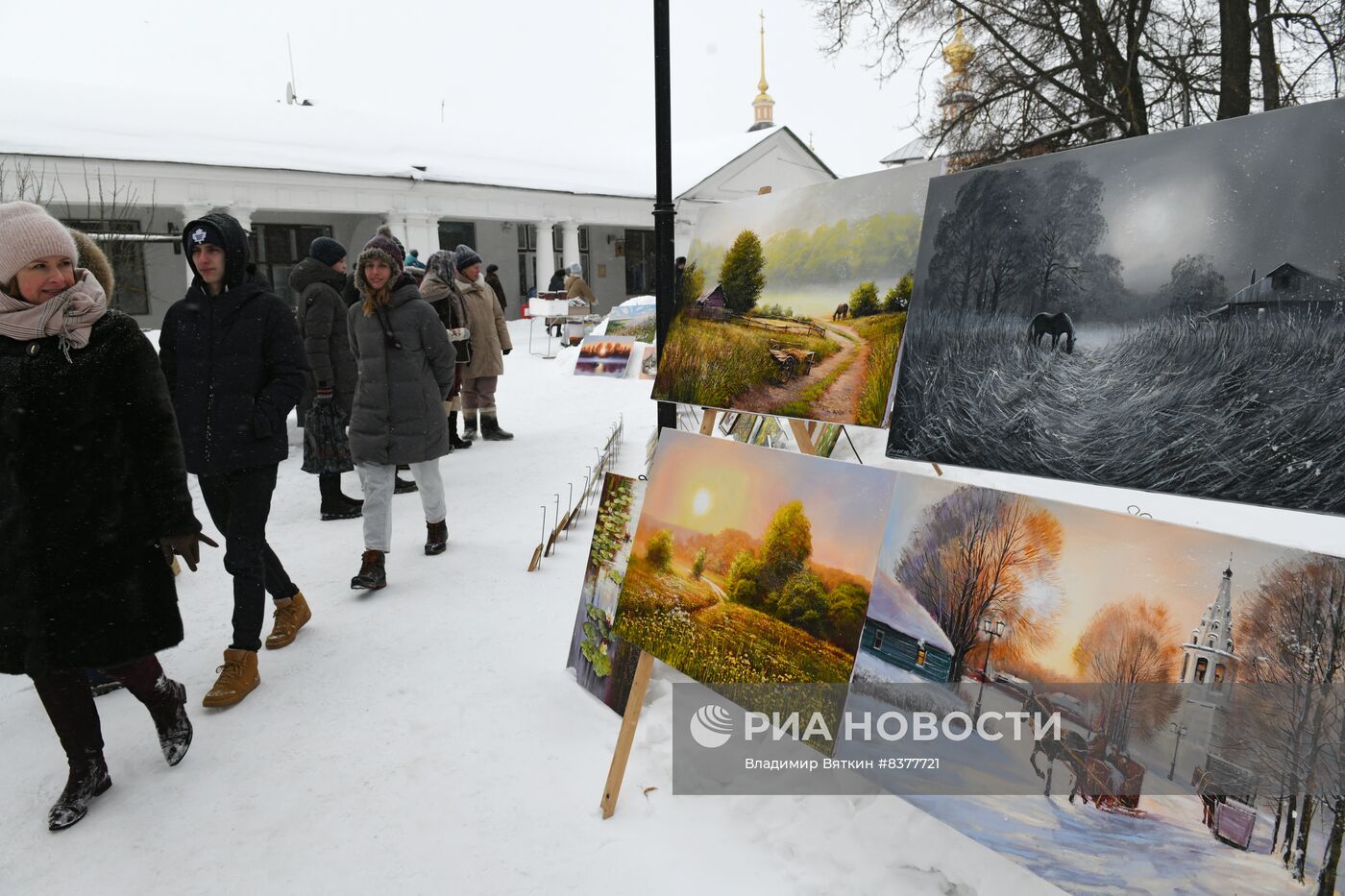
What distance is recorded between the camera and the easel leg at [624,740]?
2547 mm

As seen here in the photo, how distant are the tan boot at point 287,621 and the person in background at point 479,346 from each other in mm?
3958

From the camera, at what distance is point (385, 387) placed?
4.41 m

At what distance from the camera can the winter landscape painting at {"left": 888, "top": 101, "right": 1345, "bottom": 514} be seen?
1396 mm

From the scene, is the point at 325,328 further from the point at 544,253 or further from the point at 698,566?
the point at 544,253

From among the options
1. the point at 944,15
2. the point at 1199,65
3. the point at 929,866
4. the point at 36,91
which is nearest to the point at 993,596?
the point at 929,866

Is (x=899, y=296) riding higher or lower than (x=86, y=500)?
higher

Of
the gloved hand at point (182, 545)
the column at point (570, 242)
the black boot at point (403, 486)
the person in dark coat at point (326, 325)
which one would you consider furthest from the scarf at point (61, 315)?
the column at point (570, 242)

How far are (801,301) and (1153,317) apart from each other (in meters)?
1.18

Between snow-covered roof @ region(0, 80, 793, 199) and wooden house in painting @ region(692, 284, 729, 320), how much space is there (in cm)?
1744

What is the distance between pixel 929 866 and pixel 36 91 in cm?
2279

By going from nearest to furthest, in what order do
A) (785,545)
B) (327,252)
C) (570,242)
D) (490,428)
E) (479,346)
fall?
(785,545), (327,252), (479,346), (490,428), (570,242)

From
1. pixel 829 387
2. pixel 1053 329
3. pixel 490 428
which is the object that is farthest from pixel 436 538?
pixel 1053 329

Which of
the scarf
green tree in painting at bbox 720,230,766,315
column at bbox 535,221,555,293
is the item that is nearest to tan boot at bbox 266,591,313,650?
the scarf

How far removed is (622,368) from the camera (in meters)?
12.3
